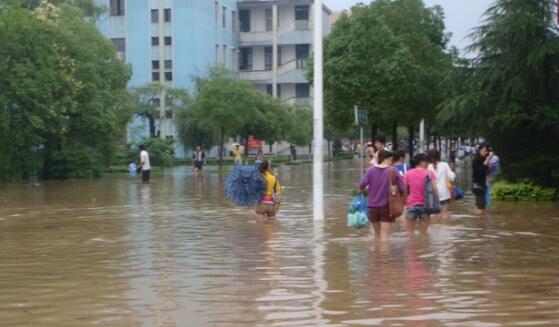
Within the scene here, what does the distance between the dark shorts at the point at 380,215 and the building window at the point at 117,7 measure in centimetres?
5946

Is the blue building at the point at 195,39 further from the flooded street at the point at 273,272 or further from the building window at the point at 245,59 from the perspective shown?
the flooded street at the point at 273,272

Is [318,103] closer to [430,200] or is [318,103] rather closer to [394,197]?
[430,200]

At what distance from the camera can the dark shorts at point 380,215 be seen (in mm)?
12594

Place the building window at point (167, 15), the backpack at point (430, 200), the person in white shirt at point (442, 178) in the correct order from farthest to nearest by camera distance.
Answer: the building window at point (167, 15), the person in white shirt at point (442, 178), the backpack at point (430, 200)

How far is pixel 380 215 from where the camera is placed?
499 inches

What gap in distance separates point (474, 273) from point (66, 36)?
32.2 m

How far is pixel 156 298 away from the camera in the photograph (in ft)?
Result: 28.9

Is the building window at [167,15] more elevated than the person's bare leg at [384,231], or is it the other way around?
the building window at [167,15]

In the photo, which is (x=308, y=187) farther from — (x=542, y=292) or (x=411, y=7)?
(x=542, y=292)

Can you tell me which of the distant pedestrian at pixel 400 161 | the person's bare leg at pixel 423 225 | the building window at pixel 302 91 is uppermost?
the building window at pixel 302 91

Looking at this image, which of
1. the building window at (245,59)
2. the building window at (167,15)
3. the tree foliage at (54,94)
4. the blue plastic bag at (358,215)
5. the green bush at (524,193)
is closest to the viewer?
the blue plastic bag at (358,215)

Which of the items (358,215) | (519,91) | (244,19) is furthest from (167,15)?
(358,215)

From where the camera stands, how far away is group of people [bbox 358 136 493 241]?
41.2 feet

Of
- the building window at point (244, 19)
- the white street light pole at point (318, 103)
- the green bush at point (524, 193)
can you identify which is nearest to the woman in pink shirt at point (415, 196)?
the white street light pole at point (318, 103)
